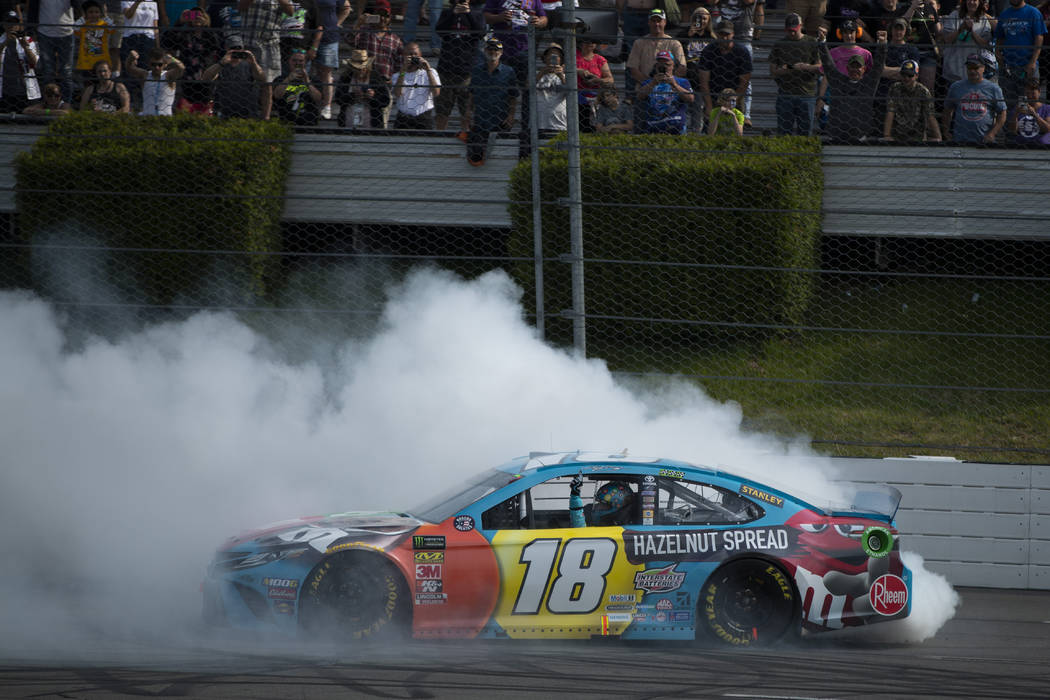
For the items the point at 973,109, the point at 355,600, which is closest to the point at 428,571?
the point at 355,600

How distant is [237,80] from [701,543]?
6.72m

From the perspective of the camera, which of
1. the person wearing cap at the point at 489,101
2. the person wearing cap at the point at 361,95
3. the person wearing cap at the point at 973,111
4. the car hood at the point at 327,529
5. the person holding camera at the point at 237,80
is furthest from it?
the person holding camera at the point at 237,80

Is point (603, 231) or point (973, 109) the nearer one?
point (973, 109)

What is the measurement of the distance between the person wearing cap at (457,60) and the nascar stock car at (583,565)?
15.4 ft

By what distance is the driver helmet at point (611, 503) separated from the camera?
670 centimetres

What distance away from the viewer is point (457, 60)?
11.2 m

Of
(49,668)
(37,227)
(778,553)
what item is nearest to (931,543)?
(778,553)

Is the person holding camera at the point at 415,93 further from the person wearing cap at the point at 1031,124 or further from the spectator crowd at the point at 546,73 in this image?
the person wearing cap at the point at 1031,124

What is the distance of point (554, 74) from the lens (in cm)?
991

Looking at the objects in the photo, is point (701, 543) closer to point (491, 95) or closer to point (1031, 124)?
point (491, 95)

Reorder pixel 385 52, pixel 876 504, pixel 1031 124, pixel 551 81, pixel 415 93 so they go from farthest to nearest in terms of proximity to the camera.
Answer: pixel 385 52 → pixel 415 93 → pixel 1031 124 → pixel 551 81 → pixel 876 504

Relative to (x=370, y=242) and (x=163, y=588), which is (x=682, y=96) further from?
(x=163, y=588)

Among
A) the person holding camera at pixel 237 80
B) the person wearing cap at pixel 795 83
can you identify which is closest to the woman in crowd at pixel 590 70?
the person wearing cap at pixel 795 83

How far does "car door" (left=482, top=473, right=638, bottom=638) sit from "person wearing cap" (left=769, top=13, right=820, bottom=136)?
5139mm
